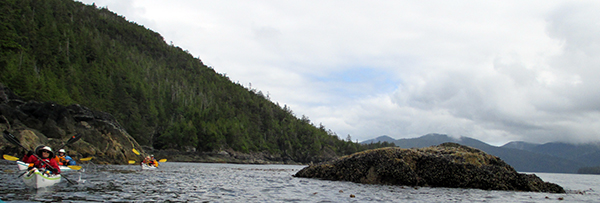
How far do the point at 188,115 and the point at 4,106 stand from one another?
123143 millimetres

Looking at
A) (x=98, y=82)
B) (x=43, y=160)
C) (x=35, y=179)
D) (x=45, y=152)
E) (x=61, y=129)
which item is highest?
(x=98, y=82)

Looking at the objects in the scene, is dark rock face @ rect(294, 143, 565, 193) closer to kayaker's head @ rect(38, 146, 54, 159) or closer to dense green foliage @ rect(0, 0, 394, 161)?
kayaker's head @ rect(38, 146, 54, 159)

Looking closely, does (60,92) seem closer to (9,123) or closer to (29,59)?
(29,59)

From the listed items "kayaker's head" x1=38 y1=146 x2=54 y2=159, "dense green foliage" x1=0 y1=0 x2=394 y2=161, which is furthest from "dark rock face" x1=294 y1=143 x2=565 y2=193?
"dense green foliage" x1=0 y1=0 x2=394 y2=161

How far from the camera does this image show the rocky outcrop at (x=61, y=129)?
5347 cm

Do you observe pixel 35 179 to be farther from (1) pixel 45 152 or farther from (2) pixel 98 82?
(2) pixel 98 82

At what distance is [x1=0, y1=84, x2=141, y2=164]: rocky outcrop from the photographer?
5347 centimetres

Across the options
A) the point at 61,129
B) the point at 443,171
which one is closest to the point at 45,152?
the point at 443,171

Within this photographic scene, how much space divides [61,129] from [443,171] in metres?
62.7

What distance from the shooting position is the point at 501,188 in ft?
93.1

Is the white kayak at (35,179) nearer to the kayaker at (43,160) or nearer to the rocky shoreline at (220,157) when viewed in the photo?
the kayaker at (43,160)

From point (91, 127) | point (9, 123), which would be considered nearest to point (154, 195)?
point (9, 123)

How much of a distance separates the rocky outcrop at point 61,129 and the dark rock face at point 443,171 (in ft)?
163

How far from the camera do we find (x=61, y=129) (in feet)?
203
